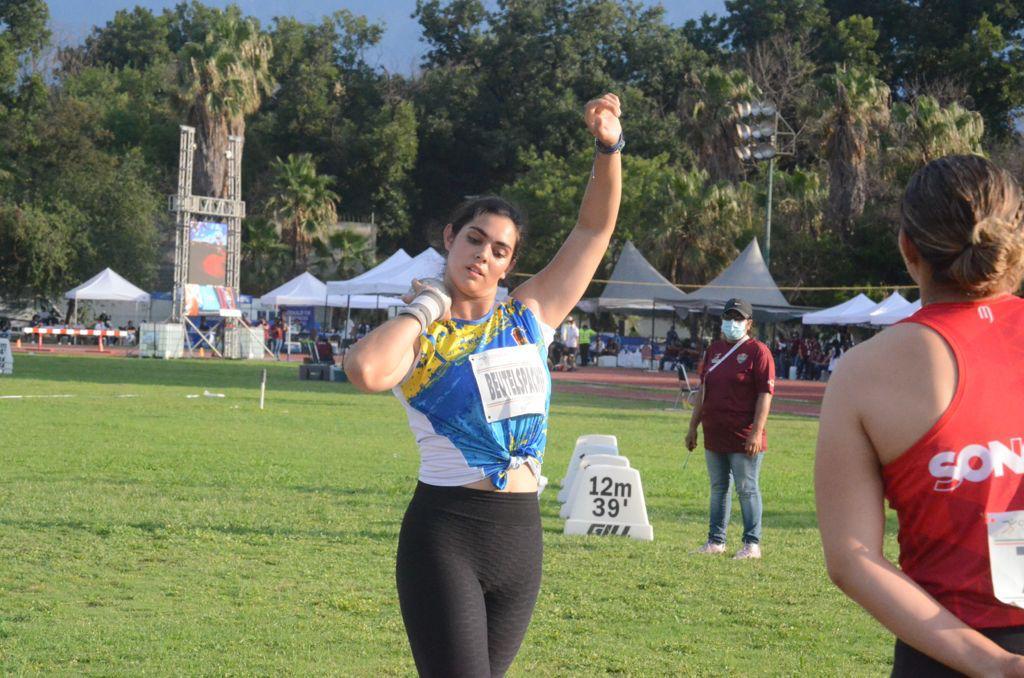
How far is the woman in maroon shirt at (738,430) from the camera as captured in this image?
32.2ft

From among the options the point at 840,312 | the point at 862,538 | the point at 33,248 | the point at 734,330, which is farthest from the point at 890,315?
the point at 33,248

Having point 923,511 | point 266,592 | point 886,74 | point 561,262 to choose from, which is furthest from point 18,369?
point 886,74

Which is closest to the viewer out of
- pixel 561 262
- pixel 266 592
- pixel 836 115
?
pixel 561 262

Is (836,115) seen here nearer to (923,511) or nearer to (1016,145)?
(1016,145)

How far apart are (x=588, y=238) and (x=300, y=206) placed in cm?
6132

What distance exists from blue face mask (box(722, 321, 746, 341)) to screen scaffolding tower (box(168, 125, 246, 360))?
35.3 metres

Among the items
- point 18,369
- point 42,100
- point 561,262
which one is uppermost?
point 42,100

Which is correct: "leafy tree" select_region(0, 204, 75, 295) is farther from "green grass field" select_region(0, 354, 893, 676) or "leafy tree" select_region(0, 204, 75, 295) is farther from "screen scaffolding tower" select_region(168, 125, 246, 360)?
"green grass field" select_region(0, 354, 893, 676)

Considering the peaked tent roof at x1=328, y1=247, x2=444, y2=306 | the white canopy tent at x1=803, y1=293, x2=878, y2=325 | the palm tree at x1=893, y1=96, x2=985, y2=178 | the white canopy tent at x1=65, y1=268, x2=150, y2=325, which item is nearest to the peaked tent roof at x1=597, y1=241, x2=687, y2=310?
the white canopy tent at x1=803, y1=293, x2=878, y2=325

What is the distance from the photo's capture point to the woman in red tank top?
7.32ft

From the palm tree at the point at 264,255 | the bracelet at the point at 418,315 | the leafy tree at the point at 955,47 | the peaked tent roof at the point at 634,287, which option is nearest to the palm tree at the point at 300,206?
the palm tree at the point at 264,255

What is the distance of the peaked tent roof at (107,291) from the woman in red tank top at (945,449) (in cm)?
4821

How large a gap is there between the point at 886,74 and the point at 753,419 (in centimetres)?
6373

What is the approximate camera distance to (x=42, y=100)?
64938mm
